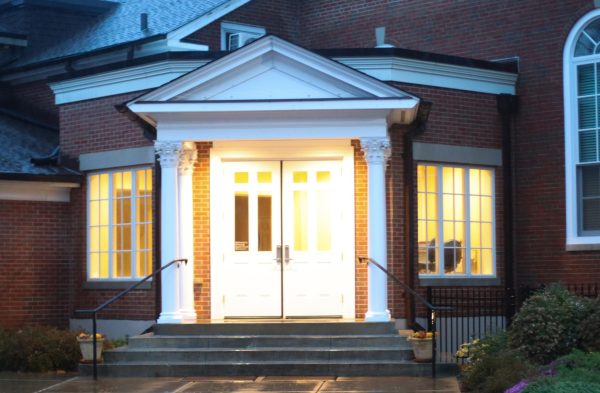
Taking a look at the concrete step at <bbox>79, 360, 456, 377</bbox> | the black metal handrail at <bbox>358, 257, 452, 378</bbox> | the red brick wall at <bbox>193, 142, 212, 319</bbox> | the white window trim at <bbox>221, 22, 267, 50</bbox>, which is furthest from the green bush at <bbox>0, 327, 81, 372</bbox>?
the white window trim at <bbox>221, 22, 267, 50</bbox>

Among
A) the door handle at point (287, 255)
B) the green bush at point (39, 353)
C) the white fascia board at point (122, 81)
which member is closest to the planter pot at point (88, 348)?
the green bush at point (39, 353)

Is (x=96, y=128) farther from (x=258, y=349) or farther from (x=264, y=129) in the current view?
(x=258, y=349)

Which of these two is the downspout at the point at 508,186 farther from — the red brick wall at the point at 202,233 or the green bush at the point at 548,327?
the red brick wall at the point at 202,233

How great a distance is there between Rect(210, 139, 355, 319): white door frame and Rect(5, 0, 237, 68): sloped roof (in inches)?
186

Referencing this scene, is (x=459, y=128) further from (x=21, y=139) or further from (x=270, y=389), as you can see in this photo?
(x=21, y=139)

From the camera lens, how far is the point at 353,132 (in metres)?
16.0

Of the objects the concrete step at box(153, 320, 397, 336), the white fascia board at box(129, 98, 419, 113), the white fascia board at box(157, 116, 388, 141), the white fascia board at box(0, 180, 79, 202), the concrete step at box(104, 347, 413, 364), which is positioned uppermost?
the white fascia board at box(129, 98, 419, 113)

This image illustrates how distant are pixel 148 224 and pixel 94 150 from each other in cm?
169

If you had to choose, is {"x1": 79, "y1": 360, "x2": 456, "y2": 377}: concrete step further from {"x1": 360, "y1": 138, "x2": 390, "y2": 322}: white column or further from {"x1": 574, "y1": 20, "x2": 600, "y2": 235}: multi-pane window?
{"x1": 574, "y1": 20, "x2": 600, "y2": 235}: multi-pane window

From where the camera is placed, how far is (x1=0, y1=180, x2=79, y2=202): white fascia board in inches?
741

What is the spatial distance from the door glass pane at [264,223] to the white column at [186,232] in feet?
3.38

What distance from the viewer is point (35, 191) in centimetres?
1909

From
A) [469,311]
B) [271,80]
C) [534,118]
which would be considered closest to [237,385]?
[271,80]

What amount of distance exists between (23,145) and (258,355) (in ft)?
24.4
